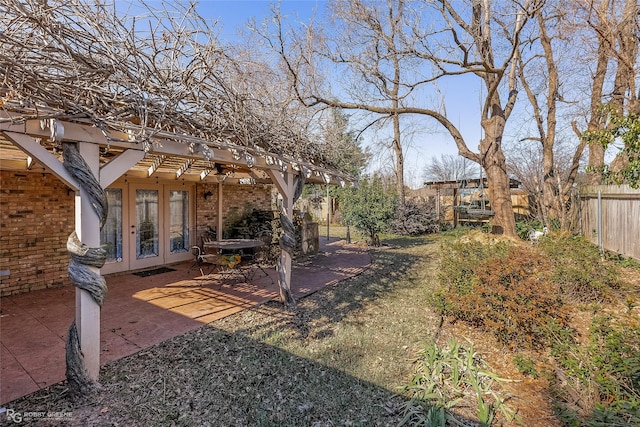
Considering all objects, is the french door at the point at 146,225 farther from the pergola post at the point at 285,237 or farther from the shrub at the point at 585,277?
the shrub at the point at 585,277

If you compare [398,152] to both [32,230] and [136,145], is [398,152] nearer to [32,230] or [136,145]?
[32,230]

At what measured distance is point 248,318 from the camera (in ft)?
16.4

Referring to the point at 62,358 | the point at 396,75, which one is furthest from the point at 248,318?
the point at 396,75

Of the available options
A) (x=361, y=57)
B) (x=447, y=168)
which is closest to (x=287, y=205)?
(x=361, y=57)

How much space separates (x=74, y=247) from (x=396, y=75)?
11669 millimetres

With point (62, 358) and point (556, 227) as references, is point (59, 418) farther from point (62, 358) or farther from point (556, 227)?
point (556, 227)

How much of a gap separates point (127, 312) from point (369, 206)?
27.2 feet

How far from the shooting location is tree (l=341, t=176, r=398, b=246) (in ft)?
38.0

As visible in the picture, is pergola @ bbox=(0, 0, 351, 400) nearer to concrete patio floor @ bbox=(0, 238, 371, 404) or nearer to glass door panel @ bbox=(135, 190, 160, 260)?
concrete patio floor @ bbox=(0, 238, 371, 404)

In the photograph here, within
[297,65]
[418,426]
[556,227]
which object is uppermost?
[297,65]

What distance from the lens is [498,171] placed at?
1093cm

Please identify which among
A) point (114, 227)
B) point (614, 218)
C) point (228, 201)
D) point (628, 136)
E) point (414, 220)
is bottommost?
point (414, 220)

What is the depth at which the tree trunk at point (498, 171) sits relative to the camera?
10.9 meters

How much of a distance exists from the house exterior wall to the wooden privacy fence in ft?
39.5
